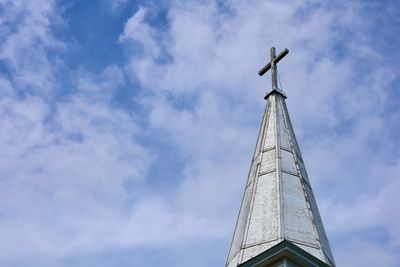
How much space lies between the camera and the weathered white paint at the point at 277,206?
1359 centimetres

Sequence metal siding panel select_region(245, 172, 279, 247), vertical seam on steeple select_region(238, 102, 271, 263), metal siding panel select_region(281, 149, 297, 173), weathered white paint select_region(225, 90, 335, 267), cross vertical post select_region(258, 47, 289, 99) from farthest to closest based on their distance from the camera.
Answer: cross vertical post select_region(258, 47, 289, 99) → metal siding panel select_region(281, 149, 297, 173) → vertical seam on steeple select_region(238, 102, 271, 263) → metal siding panel select_region(245, 172, 279, 247) → weathered white paint select_region(225, 90, 335, 267)

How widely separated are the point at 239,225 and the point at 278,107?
4.76 meters

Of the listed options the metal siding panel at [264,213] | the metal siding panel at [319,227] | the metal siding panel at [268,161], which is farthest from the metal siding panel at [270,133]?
the metal siding panel at [319,227]

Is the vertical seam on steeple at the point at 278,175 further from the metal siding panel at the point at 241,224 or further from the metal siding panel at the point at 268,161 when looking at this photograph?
the metal siding panel at the point at 241,224

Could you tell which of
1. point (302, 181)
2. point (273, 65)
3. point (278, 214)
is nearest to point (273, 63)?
point (273, 65)

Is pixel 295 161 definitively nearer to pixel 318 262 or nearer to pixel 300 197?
pixel 300 197

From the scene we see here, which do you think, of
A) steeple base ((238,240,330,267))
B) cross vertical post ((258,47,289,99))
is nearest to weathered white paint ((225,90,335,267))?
steeple base ((238,240,330,267))

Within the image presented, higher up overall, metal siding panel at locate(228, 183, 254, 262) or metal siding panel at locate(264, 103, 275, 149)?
metal siding panel at locate(264, 103, 275, 149)

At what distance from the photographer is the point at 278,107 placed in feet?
60.5

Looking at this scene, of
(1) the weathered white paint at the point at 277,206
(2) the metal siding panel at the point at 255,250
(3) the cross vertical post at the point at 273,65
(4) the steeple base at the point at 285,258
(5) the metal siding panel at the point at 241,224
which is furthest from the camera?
(3) the cross vertical post at the point at 273,65

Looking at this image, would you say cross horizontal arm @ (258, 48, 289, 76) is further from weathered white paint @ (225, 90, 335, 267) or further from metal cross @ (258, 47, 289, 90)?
weathered white paint @ (225, 90, 335, 267)

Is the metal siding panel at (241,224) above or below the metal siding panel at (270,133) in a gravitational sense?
below

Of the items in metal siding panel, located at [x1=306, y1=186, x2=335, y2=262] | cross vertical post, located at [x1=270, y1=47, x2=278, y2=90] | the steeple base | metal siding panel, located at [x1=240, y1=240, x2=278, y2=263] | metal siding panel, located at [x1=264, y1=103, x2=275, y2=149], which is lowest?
the steeple base

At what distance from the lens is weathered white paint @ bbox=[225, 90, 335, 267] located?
1359 cm
